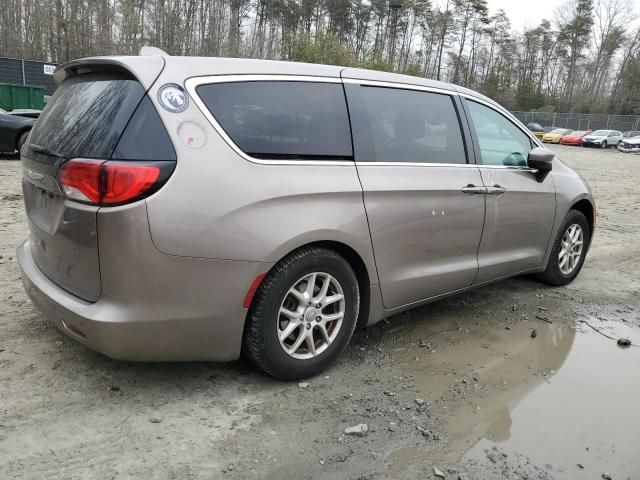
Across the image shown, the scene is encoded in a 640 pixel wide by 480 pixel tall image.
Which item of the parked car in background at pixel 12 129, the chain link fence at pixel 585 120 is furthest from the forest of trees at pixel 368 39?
the parked car in background at pixel 12 129

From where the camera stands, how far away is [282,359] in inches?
113

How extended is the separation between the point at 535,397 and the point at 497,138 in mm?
2039

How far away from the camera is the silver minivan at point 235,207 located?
242cm

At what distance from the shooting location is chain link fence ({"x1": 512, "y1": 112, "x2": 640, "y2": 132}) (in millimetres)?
50156

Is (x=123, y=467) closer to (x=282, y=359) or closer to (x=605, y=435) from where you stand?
(x=282, y=359)

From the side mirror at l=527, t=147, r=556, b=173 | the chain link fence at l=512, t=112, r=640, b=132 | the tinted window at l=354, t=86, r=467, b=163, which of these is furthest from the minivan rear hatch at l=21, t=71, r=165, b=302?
the chain link fence at l=512, t=112, r=640, b=132

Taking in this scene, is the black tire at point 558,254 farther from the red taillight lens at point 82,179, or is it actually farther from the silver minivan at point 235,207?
the red taillight lens at point 82,179

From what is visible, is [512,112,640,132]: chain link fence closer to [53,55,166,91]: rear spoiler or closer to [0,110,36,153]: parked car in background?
[0,110,36,153]: parked car in background

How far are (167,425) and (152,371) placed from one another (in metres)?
0.52

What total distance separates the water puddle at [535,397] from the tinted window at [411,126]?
1277mm

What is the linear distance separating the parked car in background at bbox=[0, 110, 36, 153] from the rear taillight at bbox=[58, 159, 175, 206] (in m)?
10.7

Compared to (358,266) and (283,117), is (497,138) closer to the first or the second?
(358,266)

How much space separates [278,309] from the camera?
9.07 ft

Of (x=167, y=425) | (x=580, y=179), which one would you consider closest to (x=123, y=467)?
(x=167, y=425)
